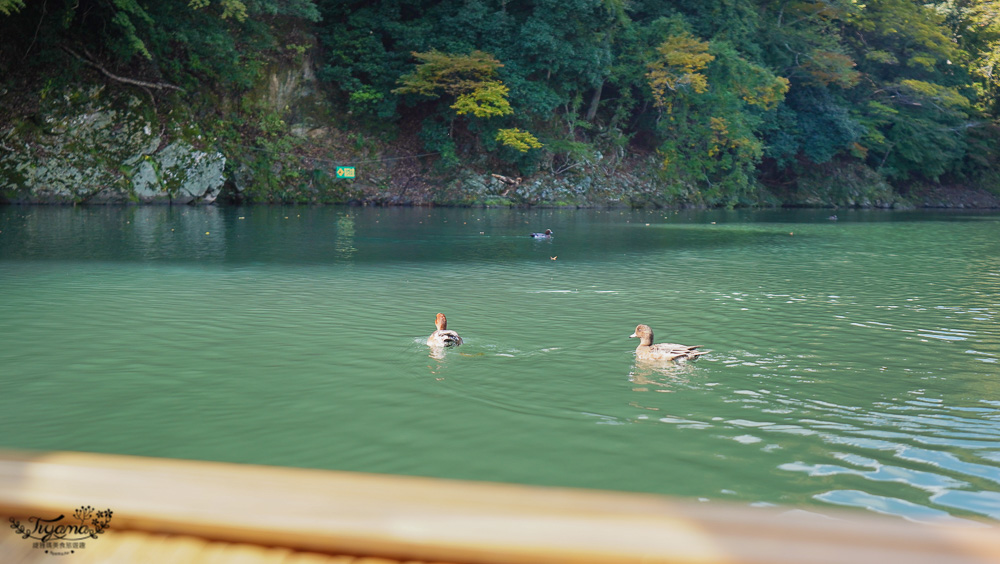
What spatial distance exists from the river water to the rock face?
15.9m

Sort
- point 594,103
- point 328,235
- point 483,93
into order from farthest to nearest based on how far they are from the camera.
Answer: point 594,103, point 483,93, point 328,235

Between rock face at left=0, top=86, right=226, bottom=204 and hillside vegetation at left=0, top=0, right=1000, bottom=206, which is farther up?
hillside vegetation at left=0, top=0, right=1000, bottom=206

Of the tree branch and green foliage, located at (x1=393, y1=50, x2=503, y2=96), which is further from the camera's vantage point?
green foliage, located at (x1=393, y1=50, x2=503, y2=96)

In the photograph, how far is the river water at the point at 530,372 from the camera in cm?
432

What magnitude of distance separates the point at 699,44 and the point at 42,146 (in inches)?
1020

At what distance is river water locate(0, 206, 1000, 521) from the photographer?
14.2 feet

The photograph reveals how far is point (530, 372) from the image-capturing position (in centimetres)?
629

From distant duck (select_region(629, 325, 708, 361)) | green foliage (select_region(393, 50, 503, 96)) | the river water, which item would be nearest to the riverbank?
green foliage (select_region(393, 50, 503, 96))

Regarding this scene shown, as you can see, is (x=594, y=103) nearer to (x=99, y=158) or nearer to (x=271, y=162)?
(x=271, y=162)

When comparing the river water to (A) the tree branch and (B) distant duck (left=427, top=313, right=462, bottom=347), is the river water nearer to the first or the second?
(B) distant duck (left=427, top=313, right=462, bottom=347)

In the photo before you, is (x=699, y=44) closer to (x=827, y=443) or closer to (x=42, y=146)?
(x=42, y=146)

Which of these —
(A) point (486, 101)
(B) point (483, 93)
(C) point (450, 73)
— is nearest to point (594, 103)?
(A) point (486, 101)
